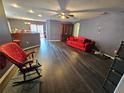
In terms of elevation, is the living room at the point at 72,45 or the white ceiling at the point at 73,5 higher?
the white ceiling at the point at 73,5

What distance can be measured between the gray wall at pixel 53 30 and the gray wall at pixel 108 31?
13.3ft

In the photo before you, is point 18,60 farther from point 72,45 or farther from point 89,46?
point 72,45

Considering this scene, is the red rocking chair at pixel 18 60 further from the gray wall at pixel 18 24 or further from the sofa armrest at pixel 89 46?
the gray wall at pixel 18 24

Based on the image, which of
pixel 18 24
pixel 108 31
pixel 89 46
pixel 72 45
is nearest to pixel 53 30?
pixel 72 45

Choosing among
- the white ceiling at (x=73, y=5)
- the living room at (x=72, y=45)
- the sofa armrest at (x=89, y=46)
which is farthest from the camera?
the sofa armrest at (x=89, y=46)

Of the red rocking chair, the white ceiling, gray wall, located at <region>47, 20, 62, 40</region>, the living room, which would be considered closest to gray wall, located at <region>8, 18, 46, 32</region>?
the living room

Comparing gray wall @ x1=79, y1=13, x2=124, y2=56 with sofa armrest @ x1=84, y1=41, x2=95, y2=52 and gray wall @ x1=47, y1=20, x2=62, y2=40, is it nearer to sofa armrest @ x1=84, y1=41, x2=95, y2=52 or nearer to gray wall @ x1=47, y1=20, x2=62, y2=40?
sofa armrest @ x1=84, y1=41, x2=95, y2=52

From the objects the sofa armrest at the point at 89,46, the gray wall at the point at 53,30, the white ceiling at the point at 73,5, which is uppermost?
the white ceiling at the point at 73,5

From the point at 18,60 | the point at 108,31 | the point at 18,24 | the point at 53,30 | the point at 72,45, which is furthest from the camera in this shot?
the point at 18,24

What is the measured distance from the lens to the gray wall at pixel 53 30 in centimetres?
861

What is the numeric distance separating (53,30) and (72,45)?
3.32 m

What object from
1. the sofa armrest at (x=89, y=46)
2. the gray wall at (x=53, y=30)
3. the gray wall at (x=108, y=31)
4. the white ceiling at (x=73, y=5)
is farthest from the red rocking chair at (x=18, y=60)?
the gray wall at (x=53, y=30)

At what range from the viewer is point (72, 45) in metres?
6.77

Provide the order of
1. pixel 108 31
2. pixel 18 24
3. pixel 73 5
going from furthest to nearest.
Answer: pixel 18 24 < pixel 108 31 < pixel 73 5
